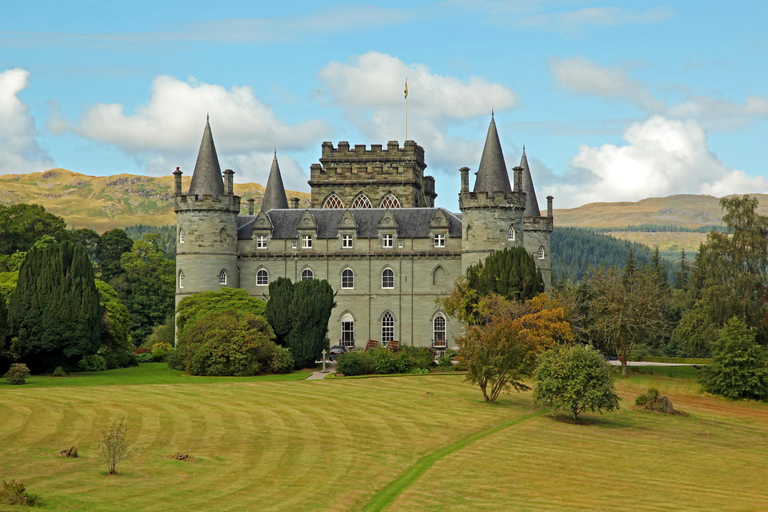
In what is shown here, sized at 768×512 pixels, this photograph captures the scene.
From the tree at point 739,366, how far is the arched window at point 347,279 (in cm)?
2872

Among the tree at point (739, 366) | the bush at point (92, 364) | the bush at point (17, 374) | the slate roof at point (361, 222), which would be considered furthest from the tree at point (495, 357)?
the bush at point (92, 364)

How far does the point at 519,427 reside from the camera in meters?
40.5

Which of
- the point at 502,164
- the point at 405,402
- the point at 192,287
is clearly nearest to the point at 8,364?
the point at 192,287

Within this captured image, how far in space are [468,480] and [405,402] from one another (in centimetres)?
1435

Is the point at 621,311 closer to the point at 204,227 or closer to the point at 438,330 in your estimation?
the point at 438,330

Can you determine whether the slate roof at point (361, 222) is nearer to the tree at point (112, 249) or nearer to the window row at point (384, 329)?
the window row at point (384, 329)

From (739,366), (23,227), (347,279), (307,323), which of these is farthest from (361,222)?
(23,227)

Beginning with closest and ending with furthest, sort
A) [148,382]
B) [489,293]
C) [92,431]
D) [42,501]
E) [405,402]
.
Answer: [42,501]
[92,431]
[405,402]
[148,382]
[489,293]

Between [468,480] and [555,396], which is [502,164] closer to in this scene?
[555,396]

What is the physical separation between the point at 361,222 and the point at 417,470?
141ft

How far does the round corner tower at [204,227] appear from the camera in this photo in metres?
69.1

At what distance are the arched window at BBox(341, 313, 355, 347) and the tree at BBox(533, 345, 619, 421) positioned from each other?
2861cm

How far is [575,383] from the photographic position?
4241cm

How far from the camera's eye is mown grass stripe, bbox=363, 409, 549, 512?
87.6ft
